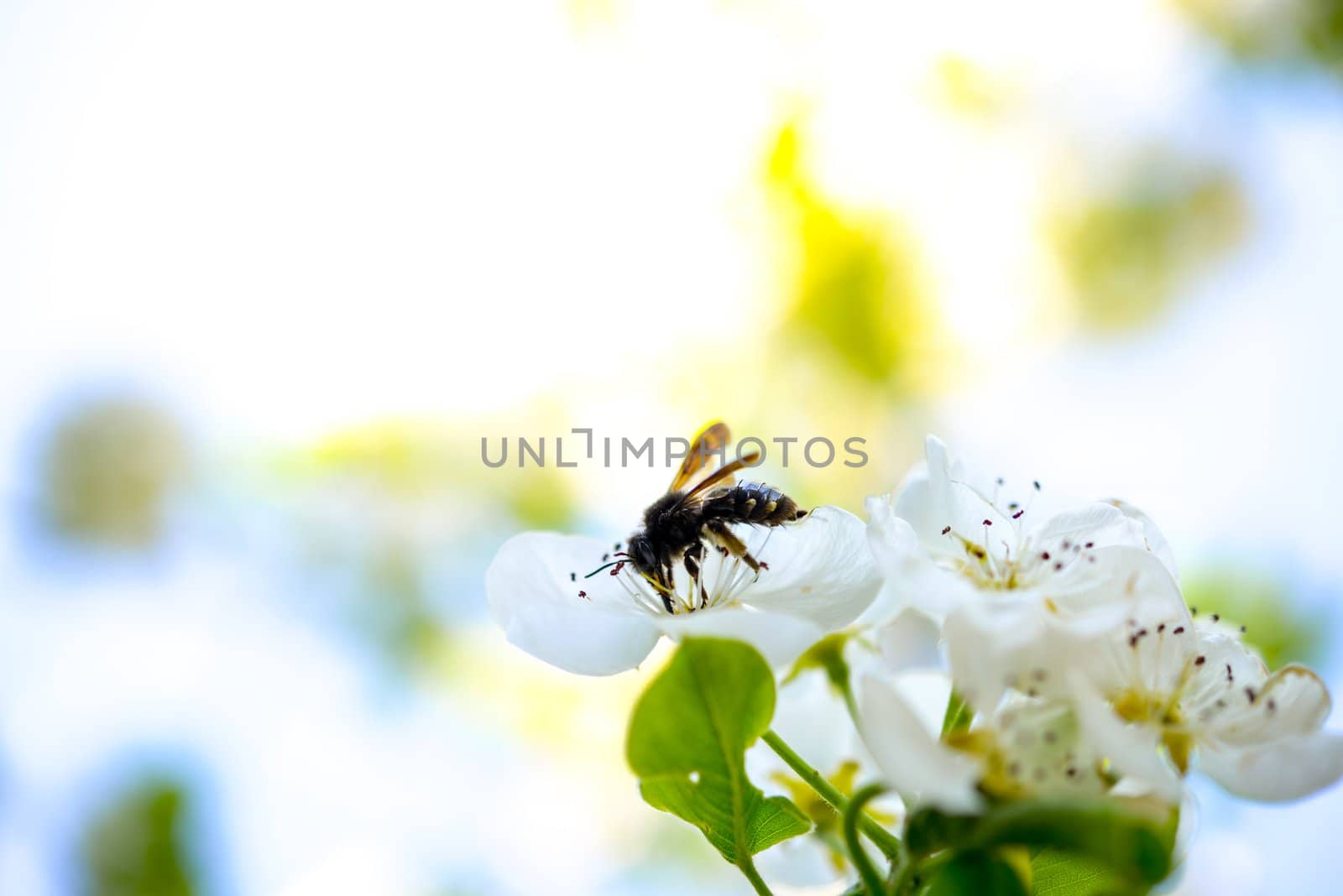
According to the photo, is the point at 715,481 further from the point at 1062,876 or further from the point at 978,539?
the point at 1062,876

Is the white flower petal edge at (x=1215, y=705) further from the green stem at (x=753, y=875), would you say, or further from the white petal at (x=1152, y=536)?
the green stem at (x=753, y=875)

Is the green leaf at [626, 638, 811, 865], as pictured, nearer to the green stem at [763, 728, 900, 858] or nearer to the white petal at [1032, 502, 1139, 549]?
the green stem at [763, 728, 900, 858]

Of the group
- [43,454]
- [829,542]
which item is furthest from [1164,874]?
[43,454]

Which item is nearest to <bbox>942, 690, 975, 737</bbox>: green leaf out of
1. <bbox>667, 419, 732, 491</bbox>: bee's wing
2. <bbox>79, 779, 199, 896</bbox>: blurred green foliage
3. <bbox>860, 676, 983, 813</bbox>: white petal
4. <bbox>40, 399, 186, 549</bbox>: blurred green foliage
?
<bbox>860, 676, 983, 813</bbox>: white petal

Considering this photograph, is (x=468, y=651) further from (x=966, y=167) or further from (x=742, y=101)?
(x=966, y=167)

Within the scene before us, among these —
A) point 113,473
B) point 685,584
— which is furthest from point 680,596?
point 113,473

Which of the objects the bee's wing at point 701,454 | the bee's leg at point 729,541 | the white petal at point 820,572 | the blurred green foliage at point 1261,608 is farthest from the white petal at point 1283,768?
the blurred green foliage at point 1261,608

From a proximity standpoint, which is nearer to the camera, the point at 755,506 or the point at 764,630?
the point at 764,630
